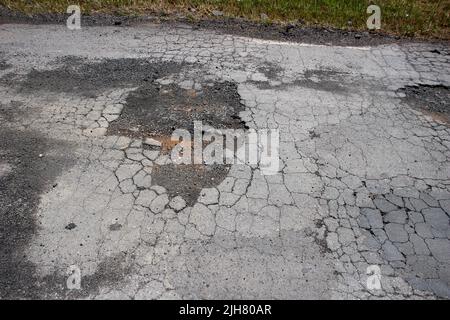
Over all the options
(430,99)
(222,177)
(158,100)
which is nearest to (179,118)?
(158,100)

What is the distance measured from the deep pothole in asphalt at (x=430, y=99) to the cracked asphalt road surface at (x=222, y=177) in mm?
27

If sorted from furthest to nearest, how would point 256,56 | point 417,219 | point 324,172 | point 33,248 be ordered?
point 256,56 < point 324,172 < point 417,219 < point 33,248

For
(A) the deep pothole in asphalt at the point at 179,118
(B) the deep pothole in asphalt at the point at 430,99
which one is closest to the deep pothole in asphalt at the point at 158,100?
(A) the deep pothole in asphalt at the point at 179,118

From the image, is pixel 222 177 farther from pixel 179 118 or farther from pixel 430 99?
pixel 430 99

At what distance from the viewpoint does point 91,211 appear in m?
3.68

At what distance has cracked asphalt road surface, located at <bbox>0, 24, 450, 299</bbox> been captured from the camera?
3.24m

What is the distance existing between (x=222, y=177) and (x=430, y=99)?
333cm

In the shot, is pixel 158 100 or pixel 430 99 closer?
pixel 158 100

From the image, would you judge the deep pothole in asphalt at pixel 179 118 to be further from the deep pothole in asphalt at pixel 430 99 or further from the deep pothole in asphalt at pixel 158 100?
the deep pothole in asphalt at pixel 430 99

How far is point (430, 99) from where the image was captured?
16.9ft

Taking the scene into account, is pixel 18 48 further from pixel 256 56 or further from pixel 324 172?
pixel 324 172

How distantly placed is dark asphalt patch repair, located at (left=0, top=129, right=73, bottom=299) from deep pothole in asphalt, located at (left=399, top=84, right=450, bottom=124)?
4.60 m
